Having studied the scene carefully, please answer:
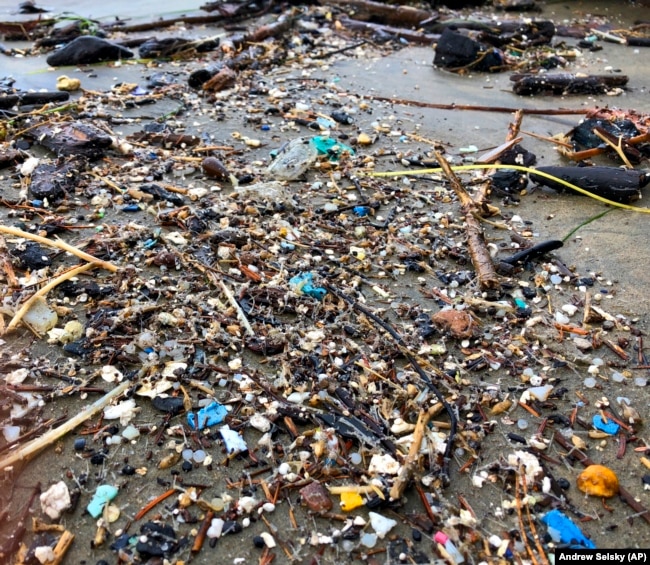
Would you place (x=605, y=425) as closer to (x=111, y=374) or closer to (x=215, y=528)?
(x=215, y=528)

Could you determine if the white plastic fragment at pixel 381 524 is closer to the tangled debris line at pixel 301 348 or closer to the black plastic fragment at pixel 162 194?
the tangled debris line at pixel 301 348

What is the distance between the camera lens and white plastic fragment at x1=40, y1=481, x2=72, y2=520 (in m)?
1.95

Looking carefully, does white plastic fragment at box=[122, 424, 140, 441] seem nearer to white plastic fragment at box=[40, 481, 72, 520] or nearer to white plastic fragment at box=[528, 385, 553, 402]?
white plastic fragment at box=[40, 481, 72, 520]

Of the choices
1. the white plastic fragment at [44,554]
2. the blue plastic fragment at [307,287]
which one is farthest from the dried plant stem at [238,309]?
the white plastic fragment at [44,554]

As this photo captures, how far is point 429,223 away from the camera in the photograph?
3588mm

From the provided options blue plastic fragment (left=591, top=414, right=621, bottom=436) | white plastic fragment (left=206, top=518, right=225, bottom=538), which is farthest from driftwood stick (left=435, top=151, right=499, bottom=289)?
white plastic fragment (left=206, top=518, right=225, bottom=538)

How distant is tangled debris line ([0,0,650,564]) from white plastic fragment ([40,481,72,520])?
0.03ft

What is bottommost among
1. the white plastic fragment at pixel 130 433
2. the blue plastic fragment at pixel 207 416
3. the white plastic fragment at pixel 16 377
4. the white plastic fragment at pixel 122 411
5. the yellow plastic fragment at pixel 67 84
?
the blue plastic fragment at pixel 207 416

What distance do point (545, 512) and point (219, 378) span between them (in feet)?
4.54

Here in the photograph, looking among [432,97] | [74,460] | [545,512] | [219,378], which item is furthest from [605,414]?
[432,97]

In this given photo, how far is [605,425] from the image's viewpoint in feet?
7.48

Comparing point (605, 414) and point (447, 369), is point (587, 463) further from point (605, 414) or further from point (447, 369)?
point (447, 369)

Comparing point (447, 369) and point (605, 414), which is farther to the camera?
point (447, 369)

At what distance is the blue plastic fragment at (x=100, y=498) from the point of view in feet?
6.44
